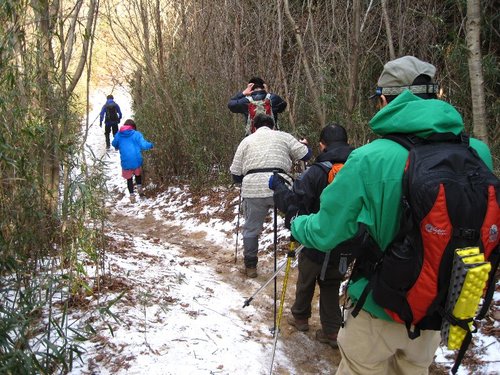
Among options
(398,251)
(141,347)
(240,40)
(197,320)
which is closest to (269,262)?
(197,320)

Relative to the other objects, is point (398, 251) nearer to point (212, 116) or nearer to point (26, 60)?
point (26, 60)

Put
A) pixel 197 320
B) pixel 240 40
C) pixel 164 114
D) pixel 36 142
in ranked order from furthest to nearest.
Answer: pixel 164 114, pixel 240 40, pixel 197 320, pixel 36 142

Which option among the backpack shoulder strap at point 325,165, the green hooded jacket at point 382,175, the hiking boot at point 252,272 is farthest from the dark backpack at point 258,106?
the green hooded jacket at point 382,175

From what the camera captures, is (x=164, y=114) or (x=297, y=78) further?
(x=164, y=114)

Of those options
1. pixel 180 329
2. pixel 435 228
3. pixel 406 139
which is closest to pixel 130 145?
pixel 180 329

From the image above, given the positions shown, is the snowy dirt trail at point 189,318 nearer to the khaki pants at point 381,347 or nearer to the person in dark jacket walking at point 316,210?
the person in dark jacket walking at point 316,210

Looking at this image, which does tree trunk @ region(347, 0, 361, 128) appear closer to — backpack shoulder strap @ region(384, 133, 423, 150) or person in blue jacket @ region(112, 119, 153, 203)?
backpack shoulder strap @ region(384, 133, 423, 150)

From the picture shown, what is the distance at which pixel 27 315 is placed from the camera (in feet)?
9.72

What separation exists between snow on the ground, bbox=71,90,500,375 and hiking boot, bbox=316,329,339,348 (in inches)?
14.4

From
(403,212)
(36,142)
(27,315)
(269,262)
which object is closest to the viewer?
(403,212)

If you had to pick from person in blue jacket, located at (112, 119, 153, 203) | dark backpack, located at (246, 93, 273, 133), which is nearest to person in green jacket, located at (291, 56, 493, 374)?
dark backpack, located at (246, 93, 273, 133)

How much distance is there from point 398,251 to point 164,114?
31.3ft

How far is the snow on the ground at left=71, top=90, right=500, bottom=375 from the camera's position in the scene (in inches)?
136

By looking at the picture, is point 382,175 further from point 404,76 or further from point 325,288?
point 325,288
